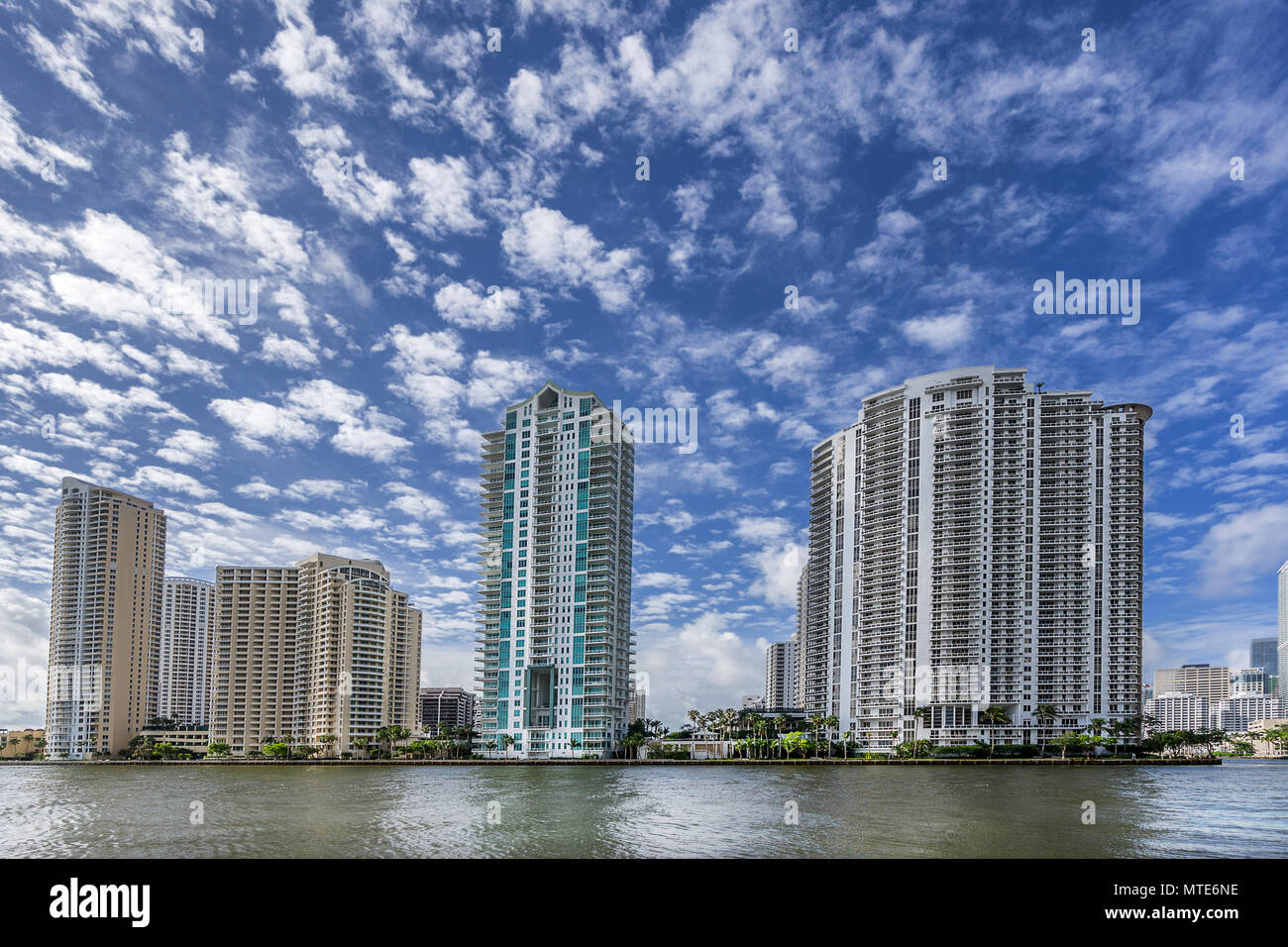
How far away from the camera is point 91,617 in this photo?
192 metres

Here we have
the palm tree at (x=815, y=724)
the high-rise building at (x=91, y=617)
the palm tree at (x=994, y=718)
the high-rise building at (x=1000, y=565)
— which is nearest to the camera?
the palm tree at (x=994, y=718)

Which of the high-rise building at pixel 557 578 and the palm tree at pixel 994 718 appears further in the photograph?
the high-rise building at pixel 557 578

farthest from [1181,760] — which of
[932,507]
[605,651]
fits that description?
[605,651]

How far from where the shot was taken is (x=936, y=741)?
5807 inches

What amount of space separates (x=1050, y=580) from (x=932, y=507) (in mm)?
22810

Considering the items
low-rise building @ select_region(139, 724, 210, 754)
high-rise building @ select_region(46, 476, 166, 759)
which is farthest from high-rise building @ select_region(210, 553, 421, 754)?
high-rise building @ select_region(46, 476, 166, 759)

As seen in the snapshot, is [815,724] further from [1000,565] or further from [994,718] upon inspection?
[1000,565]

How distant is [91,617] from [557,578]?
364 feet

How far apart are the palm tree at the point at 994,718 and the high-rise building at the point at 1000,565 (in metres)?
0.64

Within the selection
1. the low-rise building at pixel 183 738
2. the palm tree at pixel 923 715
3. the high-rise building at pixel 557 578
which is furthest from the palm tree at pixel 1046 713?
the low-rise building at pixel 183 738

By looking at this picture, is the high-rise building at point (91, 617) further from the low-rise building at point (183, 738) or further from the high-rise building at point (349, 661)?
the high-rise building at point (349, 661)

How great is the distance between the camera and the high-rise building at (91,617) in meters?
189
